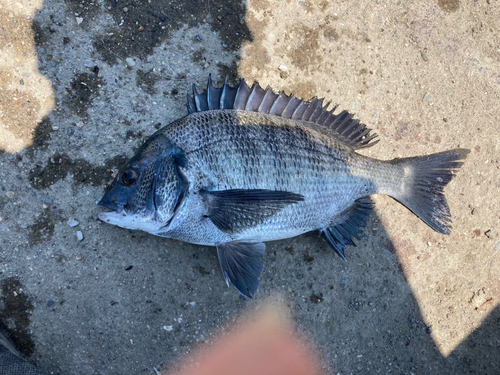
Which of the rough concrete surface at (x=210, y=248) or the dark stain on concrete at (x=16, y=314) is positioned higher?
the rough concrete surface at (x=210, y=248)

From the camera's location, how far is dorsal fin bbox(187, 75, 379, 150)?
2.12 metres

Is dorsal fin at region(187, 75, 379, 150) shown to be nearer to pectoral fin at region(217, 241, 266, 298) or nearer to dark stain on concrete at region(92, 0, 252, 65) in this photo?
dark stain on concrete at region(92, 0, 252, 65)

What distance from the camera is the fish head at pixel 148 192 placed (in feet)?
6.06

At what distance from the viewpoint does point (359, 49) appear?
269cm

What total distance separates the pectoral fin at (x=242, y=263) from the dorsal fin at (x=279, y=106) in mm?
955

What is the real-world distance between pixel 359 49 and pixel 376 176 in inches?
47.3

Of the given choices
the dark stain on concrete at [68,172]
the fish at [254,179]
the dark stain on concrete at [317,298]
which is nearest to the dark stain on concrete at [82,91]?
the dark stain on concrete at [68,172]

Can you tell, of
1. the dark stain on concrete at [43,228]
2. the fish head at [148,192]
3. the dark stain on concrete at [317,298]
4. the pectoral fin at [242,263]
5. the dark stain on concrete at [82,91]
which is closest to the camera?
the fish head at [148,192]

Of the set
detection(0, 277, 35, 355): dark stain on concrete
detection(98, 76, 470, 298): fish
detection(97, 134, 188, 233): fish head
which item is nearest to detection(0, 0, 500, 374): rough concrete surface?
detection(0, 277, 35, 355): dark stain on concrete

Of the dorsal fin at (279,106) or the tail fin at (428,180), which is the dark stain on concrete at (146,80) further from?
the tail fin at (428,180)

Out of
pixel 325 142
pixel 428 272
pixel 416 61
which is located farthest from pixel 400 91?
pixel 428 272

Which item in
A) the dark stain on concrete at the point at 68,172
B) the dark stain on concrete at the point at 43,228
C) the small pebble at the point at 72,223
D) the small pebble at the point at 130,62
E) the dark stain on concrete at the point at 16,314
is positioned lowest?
the dark stain on concrete at the point at 16,314

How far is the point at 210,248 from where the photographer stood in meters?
2.32

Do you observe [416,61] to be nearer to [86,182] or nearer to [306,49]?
[306,49]
